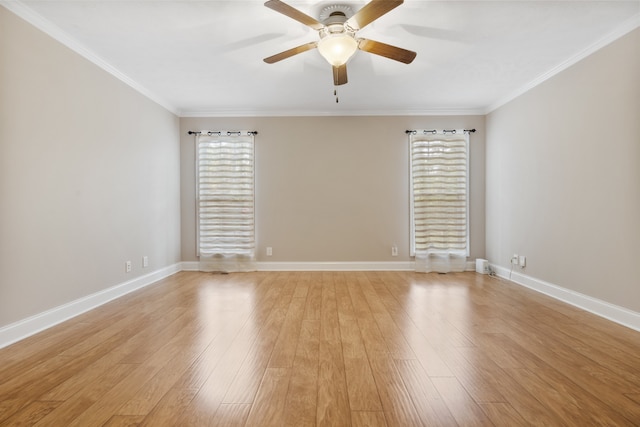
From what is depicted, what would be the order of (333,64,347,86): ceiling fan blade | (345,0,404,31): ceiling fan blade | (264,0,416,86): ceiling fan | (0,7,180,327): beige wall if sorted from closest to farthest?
(345,0,404,31): ceiling fan blade < (264,0,416,86): ceiling fan < (0,7,180,327): beige wall < (333,64,347,86): ceiling fan blade

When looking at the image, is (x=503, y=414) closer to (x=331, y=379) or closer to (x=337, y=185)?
(x=331, y=379)

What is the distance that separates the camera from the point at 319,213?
503 centimetres

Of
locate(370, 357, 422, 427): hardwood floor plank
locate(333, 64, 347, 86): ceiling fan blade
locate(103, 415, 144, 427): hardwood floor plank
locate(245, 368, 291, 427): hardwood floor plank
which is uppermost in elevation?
locate(333, 64, 347, 86): ceiling fan blade

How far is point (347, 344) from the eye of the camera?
2.23 meters

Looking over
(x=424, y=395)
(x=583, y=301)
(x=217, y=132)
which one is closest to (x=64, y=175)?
(x=217, y=132)

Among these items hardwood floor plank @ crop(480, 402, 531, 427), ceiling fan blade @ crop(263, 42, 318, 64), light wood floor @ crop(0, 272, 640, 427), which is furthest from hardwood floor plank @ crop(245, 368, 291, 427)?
ceiling fan blade @ crop(263, 42, 318, 64)

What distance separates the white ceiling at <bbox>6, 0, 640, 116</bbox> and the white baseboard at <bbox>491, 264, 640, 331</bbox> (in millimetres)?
2330

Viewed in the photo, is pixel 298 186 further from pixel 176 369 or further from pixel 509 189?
pixel 176 369

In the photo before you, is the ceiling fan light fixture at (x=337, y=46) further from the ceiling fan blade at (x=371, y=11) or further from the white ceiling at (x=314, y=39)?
the white ceiling at (x=314, y=39)

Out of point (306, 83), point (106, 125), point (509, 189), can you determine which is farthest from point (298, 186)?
point (509, 189)

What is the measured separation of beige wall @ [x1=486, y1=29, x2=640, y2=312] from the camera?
2672 mm

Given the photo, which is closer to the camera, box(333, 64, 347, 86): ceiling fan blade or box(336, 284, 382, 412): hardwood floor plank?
box(336, 284, 382, 412): hardwood floor plank

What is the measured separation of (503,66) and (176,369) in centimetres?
410

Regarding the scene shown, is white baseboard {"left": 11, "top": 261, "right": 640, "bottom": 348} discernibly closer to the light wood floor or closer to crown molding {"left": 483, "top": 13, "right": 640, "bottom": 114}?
the light wood floor
